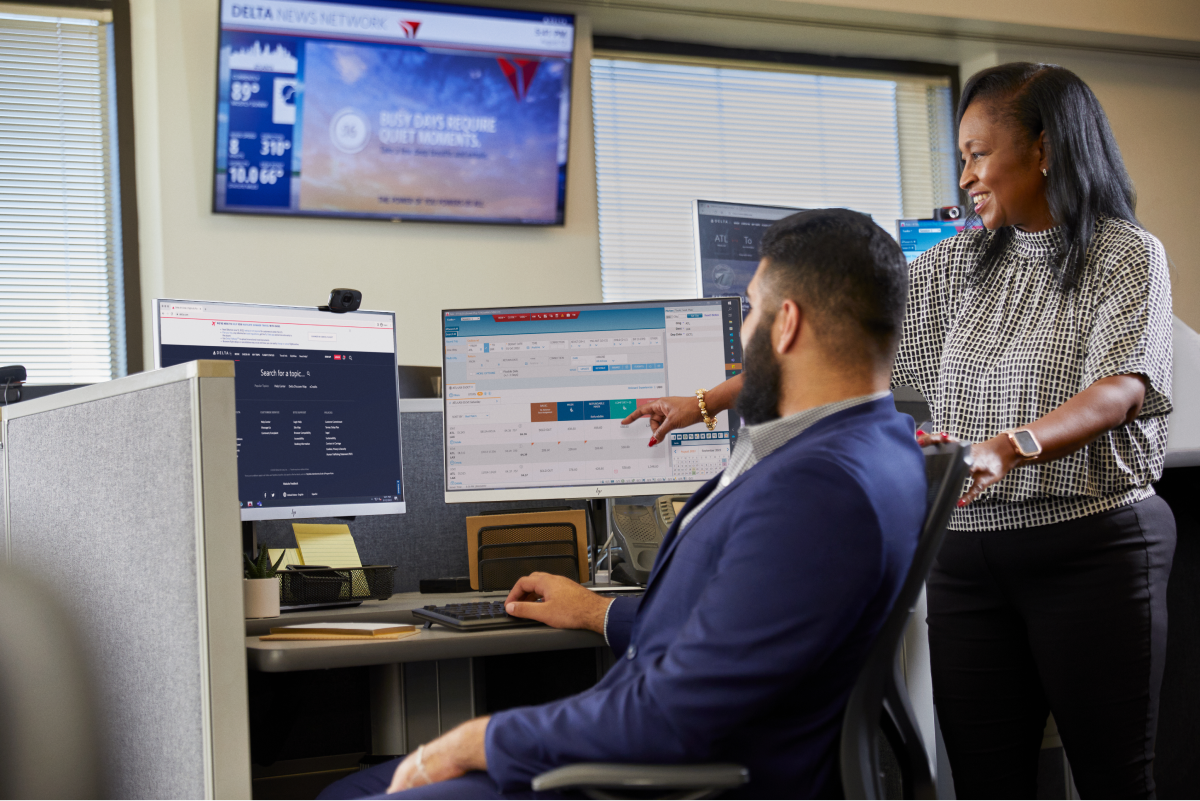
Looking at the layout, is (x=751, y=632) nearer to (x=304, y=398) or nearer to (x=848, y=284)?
(x=848, y=284)

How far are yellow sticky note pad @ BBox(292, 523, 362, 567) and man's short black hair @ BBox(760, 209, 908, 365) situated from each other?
0.96 meters

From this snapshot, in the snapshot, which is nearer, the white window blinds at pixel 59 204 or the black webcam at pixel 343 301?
Result: the black webcam at pixel 343 301

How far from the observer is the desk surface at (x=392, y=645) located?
4.08 feet

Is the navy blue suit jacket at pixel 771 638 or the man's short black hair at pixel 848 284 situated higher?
the man's short black hair at pixel 848 284

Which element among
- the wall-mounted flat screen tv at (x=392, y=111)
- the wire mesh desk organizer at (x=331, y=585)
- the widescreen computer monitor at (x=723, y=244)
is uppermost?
the wall-mounted flat screen tv at (x=392, y=111)

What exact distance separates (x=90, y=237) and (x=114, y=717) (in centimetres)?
257

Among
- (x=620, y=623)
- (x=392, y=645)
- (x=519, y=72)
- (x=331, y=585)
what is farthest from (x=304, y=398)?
(x=519, y=72)

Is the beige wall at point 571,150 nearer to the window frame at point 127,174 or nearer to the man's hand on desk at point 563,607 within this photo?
Result: the window frame at point 127,174

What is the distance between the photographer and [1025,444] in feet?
3.97

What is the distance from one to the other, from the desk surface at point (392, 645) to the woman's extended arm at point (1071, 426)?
0.57 metres

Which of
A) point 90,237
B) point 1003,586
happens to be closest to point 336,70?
point 90,237

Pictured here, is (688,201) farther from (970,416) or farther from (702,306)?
(970,416)

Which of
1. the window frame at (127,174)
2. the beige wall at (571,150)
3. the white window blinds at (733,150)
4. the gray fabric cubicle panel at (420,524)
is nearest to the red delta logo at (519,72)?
the beige wall at (571,150)

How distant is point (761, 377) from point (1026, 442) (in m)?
0.36
